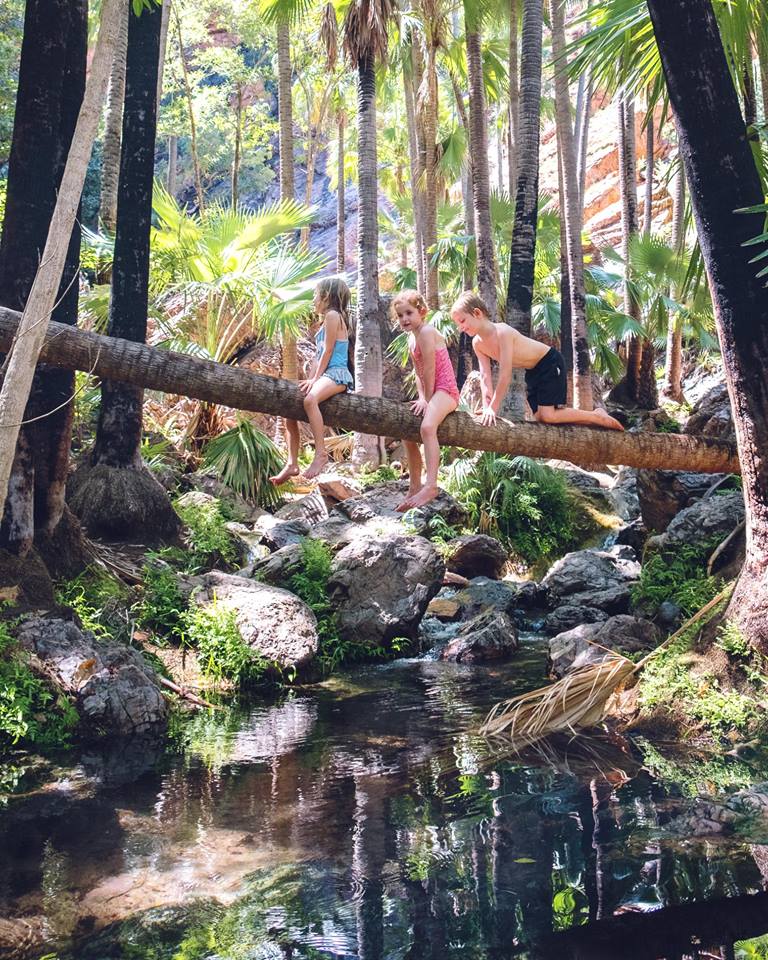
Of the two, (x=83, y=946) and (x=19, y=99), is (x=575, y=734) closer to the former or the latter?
(x=83, y=946)

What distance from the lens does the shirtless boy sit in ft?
23.4

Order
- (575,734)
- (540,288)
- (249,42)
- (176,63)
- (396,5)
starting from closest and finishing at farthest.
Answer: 1. (575,734)
2. (396,5)
3. (540,288)
4. (249,42)
5. (176,63)

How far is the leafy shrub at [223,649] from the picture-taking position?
797cm

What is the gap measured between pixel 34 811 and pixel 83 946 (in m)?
1.81

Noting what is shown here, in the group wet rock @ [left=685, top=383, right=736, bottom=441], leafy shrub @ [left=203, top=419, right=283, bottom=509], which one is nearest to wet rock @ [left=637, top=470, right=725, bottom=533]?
wet rock @ [left=685, top=383, right=736, bottom=441]

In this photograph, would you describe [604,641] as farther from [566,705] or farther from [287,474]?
[287,474]

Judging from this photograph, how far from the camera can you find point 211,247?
1344 centimetres

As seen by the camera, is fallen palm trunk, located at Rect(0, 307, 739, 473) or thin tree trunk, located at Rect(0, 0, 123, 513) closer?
thin tree trunk, located at Rect(0, 0, 123, 513)

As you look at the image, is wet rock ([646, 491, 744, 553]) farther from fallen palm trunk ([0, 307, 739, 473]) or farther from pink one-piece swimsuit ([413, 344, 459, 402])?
pink one-piece swimsuit ([413, 344, 459, 402])

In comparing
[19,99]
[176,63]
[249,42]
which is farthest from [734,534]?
[176,63]

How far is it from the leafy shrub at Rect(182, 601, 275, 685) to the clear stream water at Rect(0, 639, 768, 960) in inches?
50.6

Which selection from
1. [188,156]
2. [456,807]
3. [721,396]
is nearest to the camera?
[456,807]

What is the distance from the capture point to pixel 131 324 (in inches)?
396

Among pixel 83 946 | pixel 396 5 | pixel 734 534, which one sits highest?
pixel 396 5
